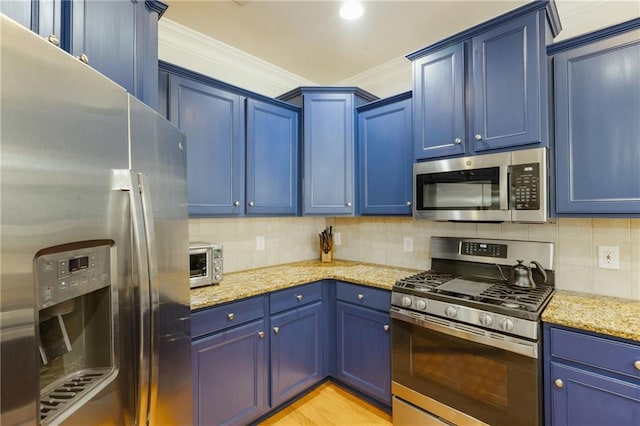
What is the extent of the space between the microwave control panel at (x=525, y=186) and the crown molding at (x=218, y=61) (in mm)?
2128

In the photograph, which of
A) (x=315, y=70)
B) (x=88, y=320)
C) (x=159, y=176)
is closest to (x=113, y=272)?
(x=88, y=320)

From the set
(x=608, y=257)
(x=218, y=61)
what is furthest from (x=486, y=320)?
(x=218, y=61)

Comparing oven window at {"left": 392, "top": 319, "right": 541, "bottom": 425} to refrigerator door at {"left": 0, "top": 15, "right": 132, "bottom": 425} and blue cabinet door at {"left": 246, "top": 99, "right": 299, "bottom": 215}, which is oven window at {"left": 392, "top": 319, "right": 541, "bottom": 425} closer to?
blue cabinet door at {"left": 246, "top": 99, "right": 299, "bottom": 215}

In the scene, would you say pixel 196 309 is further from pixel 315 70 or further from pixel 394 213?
pixel 315 70

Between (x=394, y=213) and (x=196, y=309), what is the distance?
1.51 meters

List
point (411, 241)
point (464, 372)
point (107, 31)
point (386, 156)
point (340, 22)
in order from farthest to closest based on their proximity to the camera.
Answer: point (411, 241)
point (386, 156)
point (340, 22)
point (464, 372)
point (107, 31)

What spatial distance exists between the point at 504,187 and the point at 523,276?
21.6 inches

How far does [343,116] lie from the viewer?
2.60 metres

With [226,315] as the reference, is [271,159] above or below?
above

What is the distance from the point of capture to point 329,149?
103 inches

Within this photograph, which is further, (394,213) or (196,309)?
(394,213)

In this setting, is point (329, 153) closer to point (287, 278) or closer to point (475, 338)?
point (287, 278)

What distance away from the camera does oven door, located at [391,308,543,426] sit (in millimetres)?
1464

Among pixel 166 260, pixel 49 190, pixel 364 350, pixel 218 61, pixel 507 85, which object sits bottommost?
pixel 364 350
